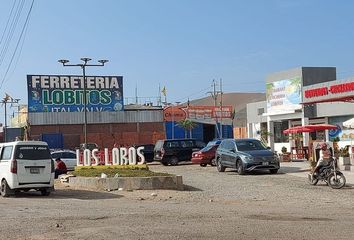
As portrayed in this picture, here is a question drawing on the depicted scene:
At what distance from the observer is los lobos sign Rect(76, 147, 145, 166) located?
25914mm

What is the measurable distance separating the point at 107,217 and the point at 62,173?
15.5 metres

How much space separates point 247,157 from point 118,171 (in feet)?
20.2

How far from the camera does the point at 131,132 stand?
68562 millimetres

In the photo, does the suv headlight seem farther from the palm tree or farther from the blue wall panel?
the blue wall panel

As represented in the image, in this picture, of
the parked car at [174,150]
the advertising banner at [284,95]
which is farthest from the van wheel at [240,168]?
the advertising banner at [284,95]

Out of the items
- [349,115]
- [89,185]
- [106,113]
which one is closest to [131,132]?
[106,113]

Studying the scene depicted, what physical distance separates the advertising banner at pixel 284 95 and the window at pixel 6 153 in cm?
2351

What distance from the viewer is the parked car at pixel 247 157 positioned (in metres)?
25.3

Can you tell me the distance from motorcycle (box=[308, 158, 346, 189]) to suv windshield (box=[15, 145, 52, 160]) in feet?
31.3

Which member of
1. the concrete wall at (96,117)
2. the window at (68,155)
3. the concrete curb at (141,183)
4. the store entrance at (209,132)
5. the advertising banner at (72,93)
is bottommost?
the concrete curb at (141,183)

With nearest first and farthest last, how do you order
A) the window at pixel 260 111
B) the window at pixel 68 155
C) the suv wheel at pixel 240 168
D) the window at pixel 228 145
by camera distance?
the suv wheel at pixel 240 168 < the window at pixel 228 145 < the window at pixel 68 155 < the window at pixel 260 111

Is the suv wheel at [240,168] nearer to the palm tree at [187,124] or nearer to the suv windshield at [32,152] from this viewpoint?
the suv windshield at [32,152]

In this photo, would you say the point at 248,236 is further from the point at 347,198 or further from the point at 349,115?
the point at 349,115

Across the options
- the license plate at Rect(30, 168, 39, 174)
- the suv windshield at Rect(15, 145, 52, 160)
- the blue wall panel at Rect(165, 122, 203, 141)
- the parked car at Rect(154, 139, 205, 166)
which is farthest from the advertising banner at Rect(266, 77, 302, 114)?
the blue wall panel at Rect(165, 122, 203, 141)
